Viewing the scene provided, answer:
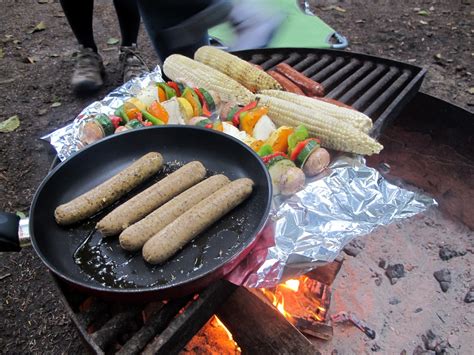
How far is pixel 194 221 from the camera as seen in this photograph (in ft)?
5.79

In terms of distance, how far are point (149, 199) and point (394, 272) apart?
1.68m

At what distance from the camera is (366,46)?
525 centimetres

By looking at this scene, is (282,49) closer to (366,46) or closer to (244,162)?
(244,162)

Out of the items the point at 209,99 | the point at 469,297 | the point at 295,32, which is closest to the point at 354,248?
the point at 469,297

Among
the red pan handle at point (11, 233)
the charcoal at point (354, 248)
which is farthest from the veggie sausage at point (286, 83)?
the red pan handle at point (11, 233)

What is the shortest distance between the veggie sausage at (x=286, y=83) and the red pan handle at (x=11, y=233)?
175 cm

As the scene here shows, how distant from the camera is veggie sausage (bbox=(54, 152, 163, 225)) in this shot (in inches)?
73.1

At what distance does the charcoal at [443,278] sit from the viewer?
255 cm

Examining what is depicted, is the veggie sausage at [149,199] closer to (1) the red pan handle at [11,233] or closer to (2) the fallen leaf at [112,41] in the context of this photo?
(1) the red pan handle at [11,233]

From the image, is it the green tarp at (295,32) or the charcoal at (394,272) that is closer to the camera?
the charcoal at (394,272)

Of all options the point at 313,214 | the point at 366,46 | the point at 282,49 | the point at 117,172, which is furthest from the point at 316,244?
the point at 366,46

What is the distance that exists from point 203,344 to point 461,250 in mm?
1827

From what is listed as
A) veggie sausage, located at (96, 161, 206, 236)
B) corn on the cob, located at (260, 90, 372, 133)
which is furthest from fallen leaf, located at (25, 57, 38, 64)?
veggie sausage, located at (96, 161, 206, 236)

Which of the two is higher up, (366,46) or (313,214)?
(313,214)
